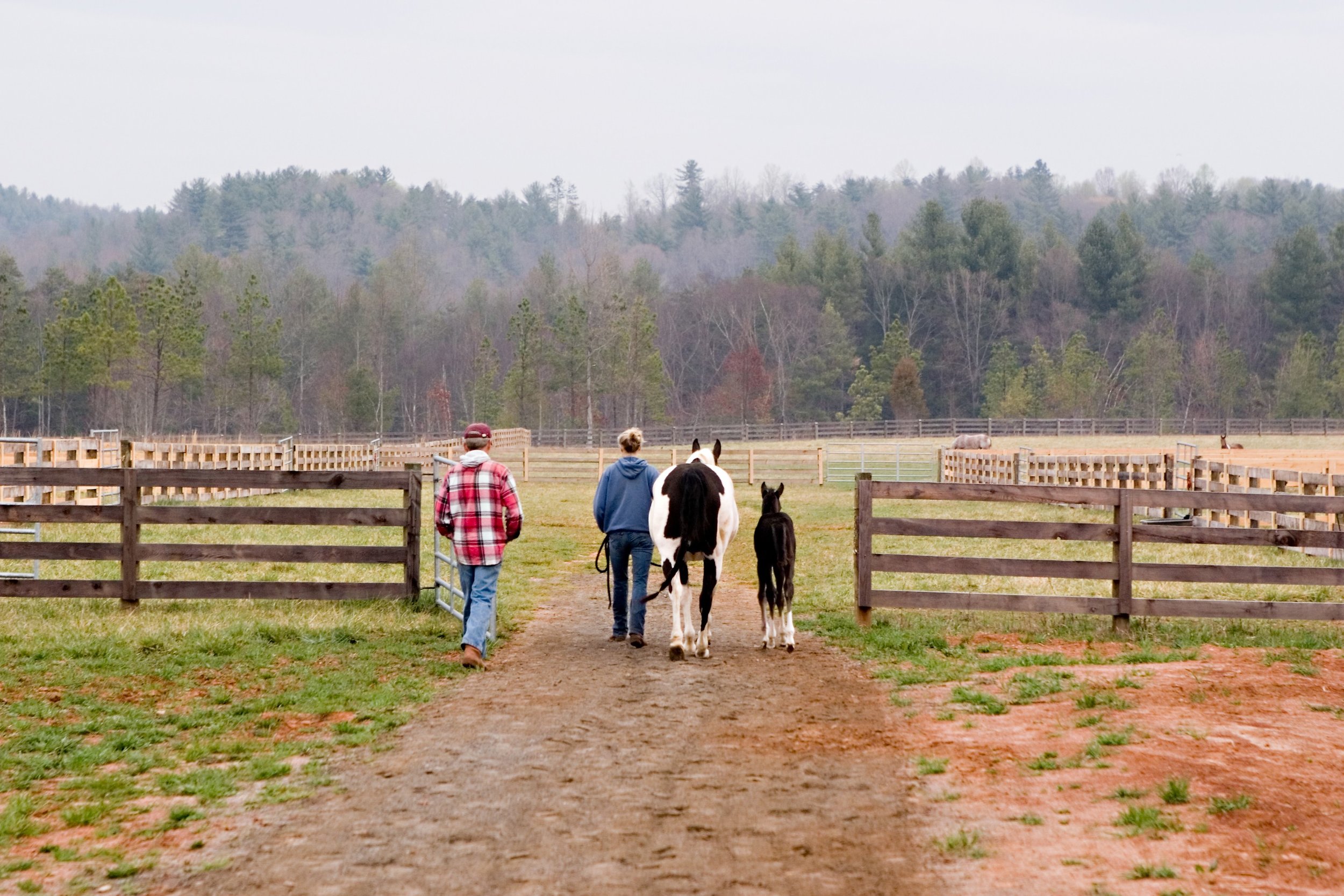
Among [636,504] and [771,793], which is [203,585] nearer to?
[636,504]

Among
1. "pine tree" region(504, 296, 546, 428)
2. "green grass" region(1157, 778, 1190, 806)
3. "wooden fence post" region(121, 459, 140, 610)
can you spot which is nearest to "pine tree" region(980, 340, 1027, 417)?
"pine tree" region(504, 296, 546, 428)

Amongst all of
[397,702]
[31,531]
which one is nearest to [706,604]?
[397,702]

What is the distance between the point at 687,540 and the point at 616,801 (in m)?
4.10

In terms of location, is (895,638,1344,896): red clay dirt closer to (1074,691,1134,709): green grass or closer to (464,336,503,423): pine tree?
(1074,691,1134,709): green grass

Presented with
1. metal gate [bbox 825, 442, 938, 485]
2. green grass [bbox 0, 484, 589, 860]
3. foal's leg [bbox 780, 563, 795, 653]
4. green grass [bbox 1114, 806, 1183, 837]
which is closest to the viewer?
green grass [bbox 1114, 806, 1183, 837]

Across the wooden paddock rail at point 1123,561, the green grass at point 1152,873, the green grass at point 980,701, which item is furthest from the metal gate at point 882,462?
the green grass at point 1152,873

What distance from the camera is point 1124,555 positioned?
1036 centimetres

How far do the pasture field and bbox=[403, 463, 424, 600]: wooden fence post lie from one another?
204mm

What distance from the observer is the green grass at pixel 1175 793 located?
A: 18.3ft

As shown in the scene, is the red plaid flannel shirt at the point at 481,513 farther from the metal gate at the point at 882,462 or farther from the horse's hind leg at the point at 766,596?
the metal gate at the point at 882,462

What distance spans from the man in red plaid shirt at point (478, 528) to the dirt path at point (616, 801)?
48 centimetres

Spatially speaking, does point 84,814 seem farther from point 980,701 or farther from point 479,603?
point 980,701

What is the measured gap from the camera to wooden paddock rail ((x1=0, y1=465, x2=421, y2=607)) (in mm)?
11125

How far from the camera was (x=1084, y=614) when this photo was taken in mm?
10773
